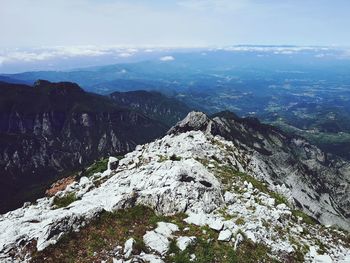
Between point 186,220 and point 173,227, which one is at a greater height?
point 173,227

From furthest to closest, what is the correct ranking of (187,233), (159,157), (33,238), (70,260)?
(159,157) < (187,233) < (33,238) < (70,260)

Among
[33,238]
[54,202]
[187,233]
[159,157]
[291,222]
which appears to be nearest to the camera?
[33,238]

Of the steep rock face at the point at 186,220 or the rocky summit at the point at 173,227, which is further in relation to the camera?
the steep rock face at the point at 186,220

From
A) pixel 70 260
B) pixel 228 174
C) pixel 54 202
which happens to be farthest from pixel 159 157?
pixel 70 260

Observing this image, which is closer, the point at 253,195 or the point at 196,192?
the point at 196,192

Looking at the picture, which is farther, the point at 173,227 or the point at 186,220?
the point at 186,220

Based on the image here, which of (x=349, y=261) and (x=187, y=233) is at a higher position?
(x=187, y=233)

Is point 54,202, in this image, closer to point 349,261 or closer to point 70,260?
point 70,260

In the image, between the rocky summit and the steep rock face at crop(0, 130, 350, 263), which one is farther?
the steep rock face at crop(0, 130, 350, 263)
